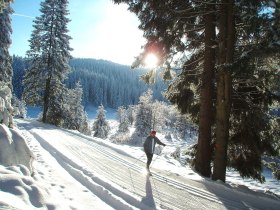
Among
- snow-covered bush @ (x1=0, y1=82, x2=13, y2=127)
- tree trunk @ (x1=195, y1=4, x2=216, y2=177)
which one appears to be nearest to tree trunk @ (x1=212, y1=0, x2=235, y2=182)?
tree trunk @ (x1=195, y1=4, x2=216, y2=177)

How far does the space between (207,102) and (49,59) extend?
85.8 ft

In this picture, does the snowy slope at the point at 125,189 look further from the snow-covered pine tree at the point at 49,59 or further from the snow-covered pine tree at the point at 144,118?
the snow-covered pine tree at the point at 144,118

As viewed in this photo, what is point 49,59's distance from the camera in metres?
34.7

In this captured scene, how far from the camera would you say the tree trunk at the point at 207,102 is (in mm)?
11961

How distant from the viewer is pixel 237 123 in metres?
12.5

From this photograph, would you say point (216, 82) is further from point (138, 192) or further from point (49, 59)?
point (49, 59)

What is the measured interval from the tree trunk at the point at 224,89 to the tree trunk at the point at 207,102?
123 centimetres

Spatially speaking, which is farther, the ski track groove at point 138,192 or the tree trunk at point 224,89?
the tree trunk at point 224,89

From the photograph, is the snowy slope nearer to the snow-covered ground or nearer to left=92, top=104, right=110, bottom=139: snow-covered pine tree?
the snow-covered ground

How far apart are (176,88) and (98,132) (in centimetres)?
5142

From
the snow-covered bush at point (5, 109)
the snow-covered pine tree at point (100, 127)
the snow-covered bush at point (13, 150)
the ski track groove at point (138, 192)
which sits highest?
the snow-covered bush at point (5, 109)

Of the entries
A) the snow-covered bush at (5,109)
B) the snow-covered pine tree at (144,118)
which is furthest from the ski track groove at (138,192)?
the snow-covered pine tree at (144,118)

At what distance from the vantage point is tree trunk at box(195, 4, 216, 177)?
1196cm

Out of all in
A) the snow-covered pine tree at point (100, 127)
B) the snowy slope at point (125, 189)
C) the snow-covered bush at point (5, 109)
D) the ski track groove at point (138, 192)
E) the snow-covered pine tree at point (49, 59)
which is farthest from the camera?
the snow-covered pine tree at point (100, 127)
